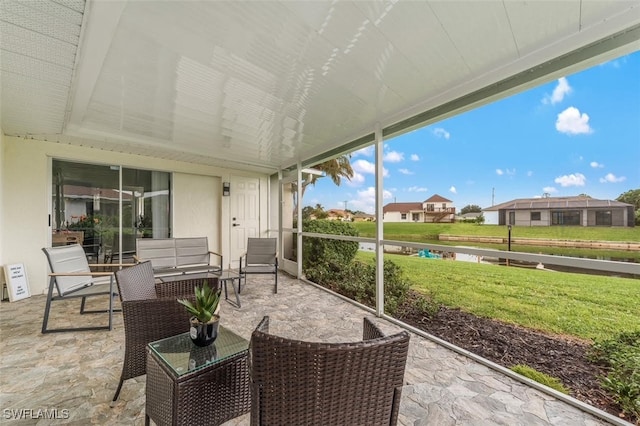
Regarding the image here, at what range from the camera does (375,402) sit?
3.09 feet

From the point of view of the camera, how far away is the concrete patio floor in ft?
5.42

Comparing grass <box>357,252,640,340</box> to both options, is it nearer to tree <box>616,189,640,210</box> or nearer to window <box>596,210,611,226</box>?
window <box>596,210,611,226</box>

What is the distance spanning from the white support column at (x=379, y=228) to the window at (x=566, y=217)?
1.69m

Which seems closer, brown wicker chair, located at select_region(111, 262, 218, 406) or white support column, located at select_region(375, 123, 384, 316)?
brown wicker chair, located at select_region(111, 262, 218, 406)

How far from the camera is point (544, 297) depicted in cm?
304

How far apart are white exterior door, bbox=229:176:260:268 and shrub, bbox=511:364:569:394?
5.49 metres

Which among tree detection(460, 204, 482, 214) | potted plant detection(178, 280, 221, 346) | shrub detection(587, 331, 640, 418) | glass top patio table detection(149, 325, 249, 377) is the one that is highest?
tree detection(460, 204, 482, 214)

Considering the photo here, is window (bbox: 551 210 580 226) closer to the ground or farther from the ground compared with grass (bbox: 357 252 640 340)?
farther from the ground

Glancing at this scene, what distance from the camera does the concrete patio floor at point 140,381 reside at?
1652mm

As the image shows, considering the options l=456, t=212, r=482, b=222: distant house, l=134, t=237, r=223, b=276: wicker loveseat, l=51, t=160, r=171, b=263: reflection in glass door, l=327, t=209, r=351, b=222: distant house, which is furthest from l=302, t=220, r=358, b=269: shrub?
l=51, t=160, r=171, b=263: reflection in glass door

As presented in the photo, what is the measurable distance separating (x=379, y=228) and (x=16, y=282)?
526 cm

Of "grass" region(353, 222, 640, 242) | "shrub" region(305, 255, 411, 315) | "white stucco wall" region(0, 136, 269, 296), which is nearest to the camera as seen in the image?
"grass" region(353, 222, 640, 242)

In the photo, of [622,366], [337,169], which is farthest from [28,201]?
[622,366]

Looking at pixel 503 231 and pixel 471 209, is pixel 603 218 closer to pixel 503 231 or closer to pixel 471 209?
pixel 503 231
